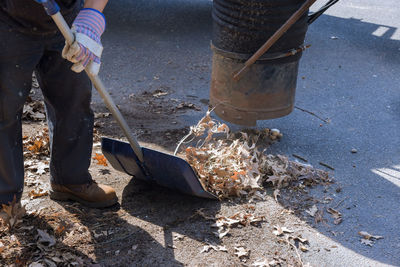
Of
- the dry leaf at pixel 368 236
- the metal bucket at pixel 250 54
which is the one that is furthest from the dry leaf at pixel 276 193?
the metal bucket at pixel 250 54

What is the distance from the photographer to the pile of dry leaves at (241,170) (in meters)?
3.33

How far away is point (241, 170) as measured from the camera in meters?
3.42

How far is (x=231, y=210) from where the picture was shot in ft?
10.3

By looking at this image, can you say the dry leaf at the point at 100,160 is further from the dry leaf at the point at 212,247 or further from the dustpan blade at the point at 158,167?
the dry leaf at the point at 212,247

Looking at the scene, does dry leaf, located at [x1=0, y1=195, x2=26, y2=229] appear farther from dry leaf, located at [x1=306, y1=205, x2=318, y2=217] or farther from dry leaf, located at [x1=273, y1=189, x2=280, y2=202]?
dry leaf, located at [x1=306, y1=205, x2=318, y2=217]

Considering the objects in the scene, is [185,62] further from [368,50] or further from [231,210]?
[231,210]

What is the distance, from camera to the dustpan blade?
9.74ft

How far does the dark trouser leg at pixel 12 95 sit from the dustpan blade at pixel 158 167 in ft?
2.14

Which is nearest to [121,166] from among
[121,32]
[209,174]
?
[209,174]

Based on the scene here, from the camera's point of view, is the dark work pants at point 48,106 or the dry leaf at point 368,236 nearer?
the dark work pants at point 48,106

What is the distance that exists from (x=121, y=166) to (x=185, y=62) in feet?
11.4

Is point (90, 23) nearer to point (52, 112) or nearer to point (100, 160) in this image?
point (52, 112)

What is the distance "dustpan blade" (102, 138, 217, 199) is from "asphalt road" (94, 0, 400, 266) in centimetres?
87

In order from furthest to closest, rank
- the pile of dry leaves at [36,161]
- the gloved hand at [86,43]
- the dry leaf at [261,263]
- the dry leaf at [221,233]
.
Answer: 1. the pile of dry leaves at [36,161]
2. the dry leaf at [221,233]
3. the dry leaf at [261,263]
4. the gloved hand at [86,43]
